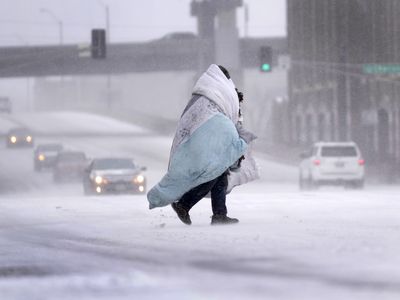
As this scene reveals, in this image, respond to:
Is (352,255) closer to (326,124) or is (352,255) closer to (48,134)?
(326,124)

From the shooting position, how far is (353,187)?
40.0m

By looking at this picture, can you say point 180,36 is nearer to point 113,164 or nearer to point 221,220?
point 113,164

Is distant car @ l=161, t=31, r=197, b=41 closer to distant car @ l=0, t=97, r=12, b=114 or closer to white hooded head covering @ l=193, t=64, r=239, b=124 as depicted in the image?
distant car @ l=0, t=97, r=12, b=114

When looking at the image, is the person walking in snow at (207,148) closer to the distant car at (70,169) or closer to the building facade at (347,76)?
the distant car at (70,169)

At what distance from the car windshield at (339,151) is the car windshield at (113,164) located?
653 centimetres

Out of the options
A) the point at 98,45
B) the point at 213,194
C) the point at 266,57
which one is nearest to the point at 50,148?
the point at 98,45

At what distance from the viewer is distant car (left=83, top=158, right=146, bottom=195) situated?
3730 cm

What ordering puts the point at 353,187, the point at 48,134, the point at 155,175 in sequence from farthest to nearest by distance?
1. the point at 48,134
2. the point at 155,175
3. the point at 353,187

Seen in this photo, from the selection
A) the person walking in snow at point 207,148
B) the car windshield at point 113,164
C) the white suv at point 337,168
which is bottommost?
the white suv at point 337,168

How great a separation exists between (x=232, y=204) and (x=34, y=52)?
98291mm

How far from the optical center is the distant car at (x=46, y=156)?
203ft

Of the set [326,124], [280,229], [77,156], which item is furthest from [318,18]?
[280,229]

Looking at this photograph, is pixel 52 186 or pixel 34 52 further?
pixel 34 52

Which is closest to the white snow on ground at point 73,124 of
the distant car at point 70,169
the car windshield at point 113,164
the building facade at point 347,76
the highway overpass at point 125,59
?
the highway overpass at point 125,59
